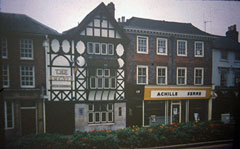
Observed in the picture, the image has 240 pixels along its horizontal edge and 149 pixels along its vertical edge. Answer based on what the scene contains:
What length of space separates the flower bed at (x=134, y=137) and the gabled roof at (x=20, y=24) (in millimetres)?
3226

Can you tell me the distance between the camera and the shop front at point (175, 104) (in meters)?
7.22

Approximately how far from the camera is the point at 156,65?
7.25 metres

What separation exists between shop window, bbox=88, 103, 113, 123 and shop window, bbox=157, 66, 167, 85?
2780 mm

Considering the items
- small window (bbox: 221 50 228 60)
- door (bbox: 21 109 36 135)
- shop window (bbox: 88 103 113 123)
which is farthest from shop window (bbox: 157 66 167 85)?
door (bbox: 21 109 36 135)

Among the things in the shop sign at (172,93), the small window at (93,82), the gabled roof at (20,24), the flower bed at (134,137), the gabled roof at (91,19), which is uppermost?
the gabled roof at (91,19)

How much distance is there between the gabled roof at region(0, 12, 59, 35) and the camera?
3.97m

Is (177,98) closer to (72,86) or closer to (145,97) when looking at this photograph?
(145,97)

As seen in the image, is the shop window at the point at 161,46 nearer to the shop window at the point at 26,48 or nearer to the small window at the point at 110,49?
the small window at the point at 110,49

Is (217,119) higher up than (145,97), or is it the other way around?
(145,97)

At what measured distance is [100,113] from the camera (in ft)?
21.6

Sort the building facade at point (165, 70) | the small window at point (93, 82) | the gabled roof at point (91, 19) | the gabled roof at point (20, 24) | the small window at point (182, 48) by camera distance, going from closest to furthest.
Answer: the gabled roof at point (20, 24) < the gabled roof at point (91, 19) < the small window at point (93, 82) < the building facade at point (165, 70) < the small window at point (182, 48)

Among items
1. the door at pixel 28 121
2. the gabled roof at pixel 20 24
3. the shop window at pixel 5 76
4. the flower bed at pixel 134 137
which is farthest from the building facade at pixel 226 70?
the shop window at pixel 5 76

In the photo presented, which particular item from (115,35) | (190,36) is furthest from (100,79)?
→ (190,36)

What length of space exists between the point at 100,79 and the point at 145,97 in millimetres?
2627
